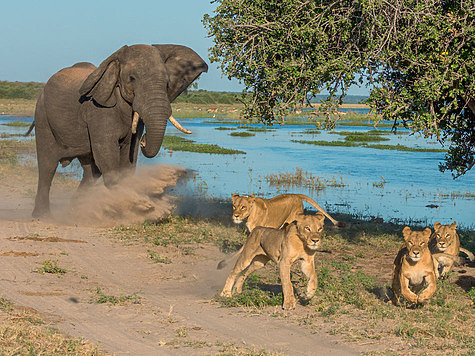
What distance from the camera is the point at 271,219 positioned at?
33.4 ft

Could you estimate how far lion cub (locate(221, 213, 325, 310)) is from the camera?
7.66 metres

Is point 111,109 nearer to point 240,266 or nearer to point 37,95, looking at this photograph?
point 240,266

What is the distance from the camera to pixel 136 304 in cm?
809

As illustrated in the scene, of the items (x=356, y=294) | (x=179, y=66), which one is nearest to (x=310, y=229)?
(x=356, y=294)

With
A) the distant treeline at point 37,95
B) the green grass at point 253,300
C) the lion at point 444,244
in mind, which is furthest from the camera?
the distant treeline at point 37,95

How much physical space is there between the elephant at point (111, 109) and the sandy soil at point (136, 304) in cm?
166

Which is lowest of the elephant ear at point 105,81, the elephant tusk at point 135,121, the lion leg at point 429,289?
the lion leg at point 429,289

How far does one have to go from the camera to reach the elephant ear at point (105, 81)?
12.9 meters

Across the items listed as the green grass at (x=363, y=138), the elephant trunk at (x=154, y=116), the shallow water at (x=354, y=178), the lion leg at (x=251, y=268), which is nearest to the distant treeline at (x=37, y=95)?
the green grass at (x=363, y=138)

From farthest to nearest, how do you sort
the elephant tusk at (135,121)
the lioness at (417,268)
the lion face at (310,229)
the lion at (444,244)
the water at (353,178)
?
the water at (353,178), the elephant tusk at (135,121), the lion at (444,244), the lioness at (417,268), the lion face at (310,229)

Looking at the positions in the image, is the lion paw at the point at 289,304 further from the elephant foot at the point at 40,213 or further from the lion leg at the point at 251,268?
the elephant foot at the point at 40,213

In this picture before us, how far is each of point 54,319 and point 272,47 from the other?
6003mm

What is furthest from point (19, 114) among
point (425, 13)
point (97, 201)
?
point (425, 13)

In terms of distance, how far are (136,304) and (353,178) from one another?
19.9m
